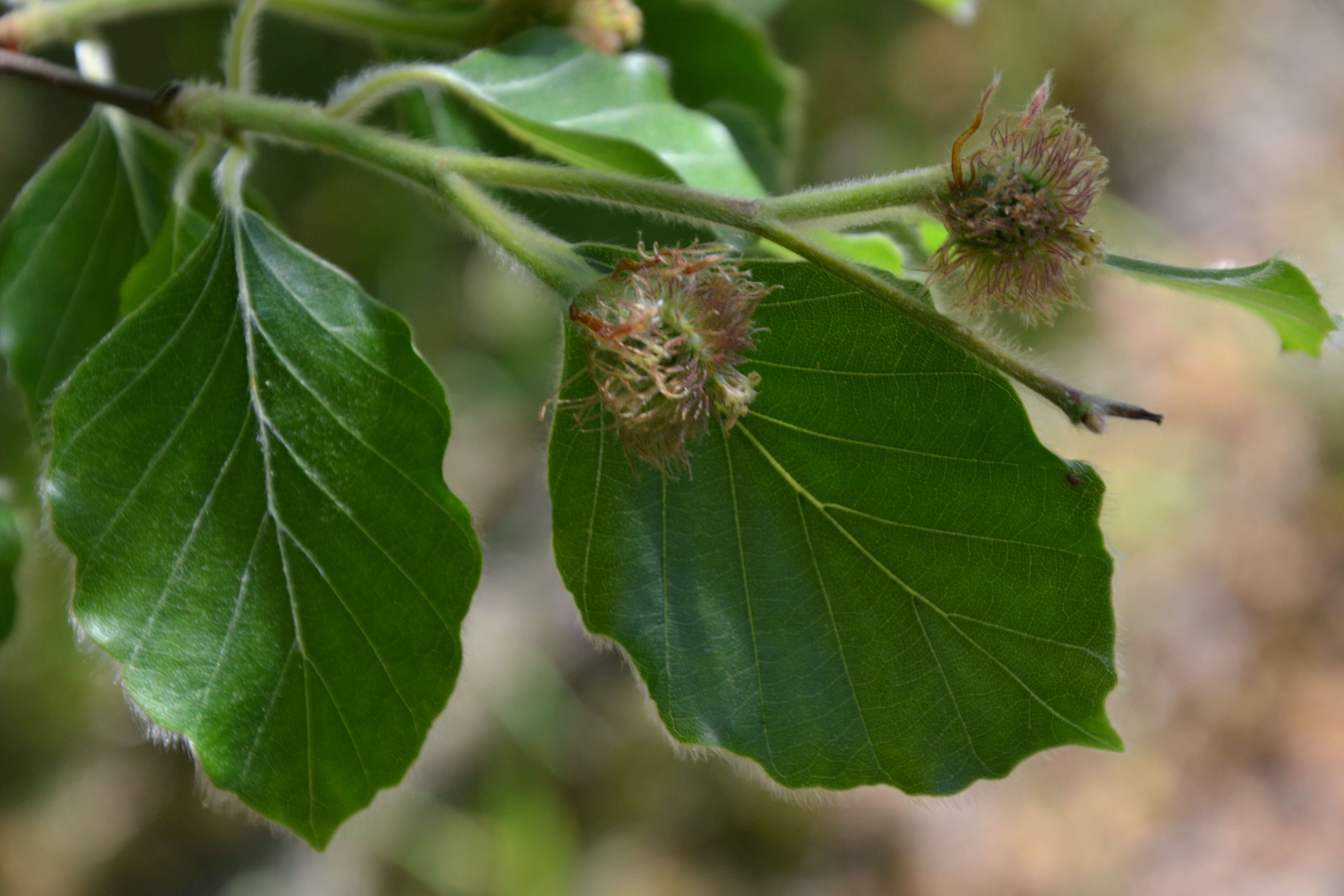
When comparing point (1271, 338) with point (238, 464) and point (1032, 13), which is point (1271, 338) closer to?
point (1032, 13)

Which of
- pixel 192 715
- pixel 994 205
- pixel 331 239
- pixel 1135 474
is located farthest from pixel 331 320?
pixel 1135 474

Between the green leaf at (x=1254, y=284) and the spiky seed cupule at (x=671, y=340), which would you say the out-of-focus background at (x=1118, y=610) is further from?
the green leaf at (x=1254, y=284)

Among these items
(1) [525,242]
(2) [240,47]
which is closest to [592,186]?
(1) [525,242]

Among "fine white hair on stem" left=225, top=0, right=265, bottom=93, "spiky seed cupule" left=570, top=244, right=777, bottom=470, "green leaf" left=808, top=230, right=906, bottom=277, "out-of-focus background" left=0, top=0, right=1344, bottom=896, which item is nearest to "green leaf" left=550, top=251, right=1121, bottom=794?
"spiky seed cupule" left=570, top=244, right=777, bottom=470

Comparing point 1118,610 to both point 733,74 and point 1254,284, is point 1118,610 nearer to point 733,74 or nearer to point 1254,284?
point 733,74

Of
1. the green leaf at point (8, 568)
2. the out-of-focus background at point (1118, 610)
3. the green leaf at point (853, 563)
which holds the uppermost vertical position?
the green leaf at point (853, 563)

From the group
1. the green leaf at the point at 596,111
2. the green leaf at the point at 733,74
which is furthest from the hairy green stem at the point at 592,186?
the green leaf at the point at 733,74
